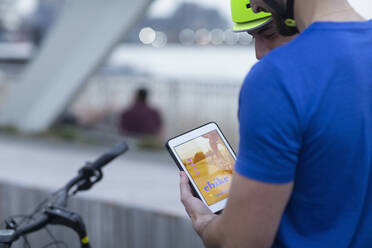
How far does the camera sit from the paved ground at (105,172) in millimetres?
4064

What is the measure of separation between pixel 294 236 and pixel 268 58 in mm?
433

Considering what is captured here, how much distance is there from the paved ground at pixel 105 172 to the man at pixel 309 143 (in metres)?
2.06

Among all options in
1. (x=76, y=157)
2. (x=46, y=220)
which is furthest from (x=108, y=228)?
(x=76, y=157)

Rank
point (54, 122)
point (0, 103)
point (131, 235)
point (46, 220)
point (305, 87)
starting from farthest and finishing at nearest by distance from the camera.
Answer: point (0, 103)
point (54, 122)
point (131, 235)
point (46, 220)
point (305, 87)

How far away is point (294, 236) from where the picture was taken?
144 centimetres

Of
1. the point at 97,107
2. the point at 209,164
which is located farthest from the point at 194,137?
the point at 97,107

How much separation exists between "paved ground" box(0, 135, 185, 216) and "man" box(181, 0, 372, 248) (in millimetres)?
2057

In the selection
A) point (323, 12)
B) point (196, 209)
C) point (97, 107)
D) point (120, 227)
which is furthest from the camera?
point (97, 107)

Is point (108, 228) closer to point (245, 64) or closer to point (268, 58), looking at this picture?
point (268, 58)

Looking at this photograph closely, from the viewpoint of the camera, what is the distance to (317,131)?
1.34m

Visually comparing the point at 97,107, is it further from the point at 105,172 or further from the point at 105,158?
the point at 105,158

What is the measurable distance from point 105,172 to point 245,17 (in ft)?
13.2

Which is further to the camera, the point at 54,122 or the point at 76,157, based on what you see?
the point at 54,122

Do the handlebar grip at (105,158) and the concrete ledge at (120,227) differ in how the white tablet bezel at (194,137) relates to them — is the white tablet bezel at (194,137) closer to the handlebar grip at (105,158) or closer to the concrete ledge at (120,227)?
the handlebar grip at (105,158)
